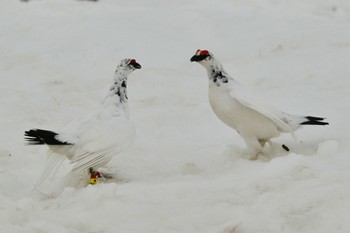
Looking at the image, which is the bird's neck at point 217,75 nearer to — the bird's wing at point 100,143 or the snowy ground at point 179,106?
the snowy ground at point 179,106

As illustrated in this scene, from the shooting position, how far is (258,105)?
501cm

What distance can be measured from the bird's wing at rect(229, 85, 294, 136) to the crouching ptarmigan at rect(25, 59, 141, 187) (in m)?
0.89

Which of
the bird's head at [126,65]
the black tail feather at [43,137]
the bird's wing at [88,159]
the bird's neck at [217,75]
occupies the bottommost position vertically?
the bird's wing at [88,159]

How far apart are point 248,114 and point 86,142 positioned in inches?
51.7

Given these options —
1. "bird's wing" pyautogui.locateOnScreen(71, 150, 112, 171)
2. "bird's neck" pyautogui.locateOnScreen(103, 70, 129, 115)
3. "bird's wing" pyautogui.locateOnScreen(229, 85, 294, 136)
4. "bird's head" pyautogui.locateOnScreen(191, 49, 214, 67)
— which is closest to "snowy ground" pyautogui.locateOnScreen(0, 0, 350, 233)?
"bird's wing" pyautogui.locateOnScreen(71, 150, 112, 171)

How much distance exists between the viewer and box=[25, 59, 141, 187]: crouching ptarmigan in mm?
4535

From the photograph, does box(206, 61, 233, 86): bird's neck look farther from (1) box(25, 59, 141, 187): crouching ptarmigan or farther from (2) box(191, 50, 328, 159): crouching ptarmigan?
(1) box(25, 59, 141, 187): crouching ptarmigan

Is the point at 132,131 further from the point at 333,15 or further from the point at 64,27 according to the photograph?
the point at 333,15

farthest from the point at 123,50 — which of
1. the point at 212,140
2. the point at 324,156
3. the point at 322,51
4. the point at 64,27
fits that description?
the point at 324,156

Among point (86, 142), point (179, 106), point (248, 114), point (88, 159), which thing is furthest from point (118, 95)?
point (179, 106)

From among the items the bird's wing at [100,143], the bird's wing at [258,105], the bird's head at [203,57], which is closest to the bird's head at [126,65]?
the bird's head at [203,57]

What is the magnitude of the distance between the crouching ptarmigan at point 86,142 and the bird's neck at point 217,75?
86 centimetres

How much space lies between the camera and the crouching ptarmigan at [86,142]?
4.54m

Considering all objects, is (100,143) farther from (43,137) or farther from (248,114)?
(248,114)
